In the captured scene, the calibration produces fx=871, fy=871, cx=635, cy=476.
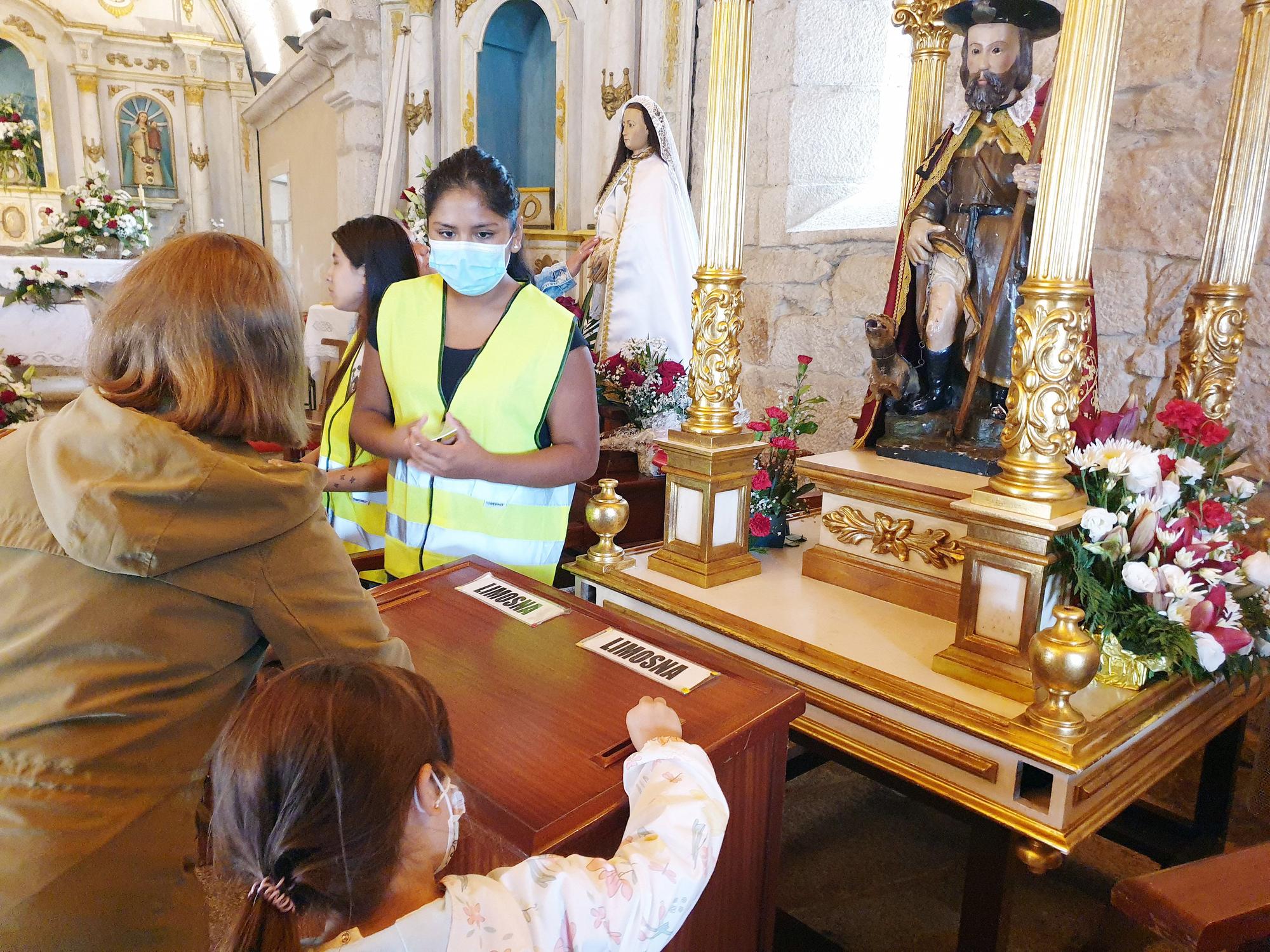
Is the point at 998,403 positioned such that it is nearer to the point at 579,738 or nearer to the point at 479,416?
the point at 479,416

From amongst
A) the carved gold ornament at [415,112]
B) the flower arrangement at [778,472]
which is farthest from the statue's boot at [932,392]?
the carved gold ornament at [415,112]

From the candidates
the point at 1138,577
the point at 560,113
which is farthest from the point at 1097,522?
the point at 560,113

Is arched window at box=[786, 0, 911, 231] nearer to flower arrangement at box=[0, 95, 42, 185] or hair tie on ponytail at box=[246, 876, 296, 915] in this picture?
hair tie on ponytail at box=[246, 876, 296, 915]

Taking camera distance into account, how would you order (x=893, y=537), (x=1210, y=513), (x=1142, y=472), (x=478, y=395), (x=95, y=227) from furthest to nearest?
1. (x=95, y=227)
2. (x=893, y=537)
3. (x=478, y=395)
4. (x=1210, y=513)
5. (x=1142, y=472)

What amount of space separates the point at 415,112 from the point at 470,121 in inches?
17.7

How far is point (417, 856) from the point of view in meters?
0.81

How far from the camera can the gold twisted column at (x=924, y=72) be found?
2607 mm

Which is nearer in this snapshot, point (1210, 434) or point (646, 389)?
point (1210, 434)

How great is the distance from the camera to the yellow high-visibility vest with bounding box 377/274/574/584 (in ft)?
6.23

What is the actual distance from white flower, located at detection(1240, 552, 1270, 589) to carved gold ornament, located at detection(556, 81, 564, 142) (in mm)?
4521

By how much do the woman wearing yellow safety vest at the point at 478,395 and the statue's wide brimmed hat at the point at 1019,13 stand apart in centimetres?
119

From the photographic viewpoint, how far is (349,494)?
223 cm

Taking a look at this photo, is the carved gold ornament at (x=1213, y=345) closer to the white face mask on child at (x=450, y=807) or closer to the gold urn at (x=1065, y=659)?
the gold urn at (x=1065, y=659)

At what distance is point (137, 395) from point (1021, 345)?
4.78 feet
